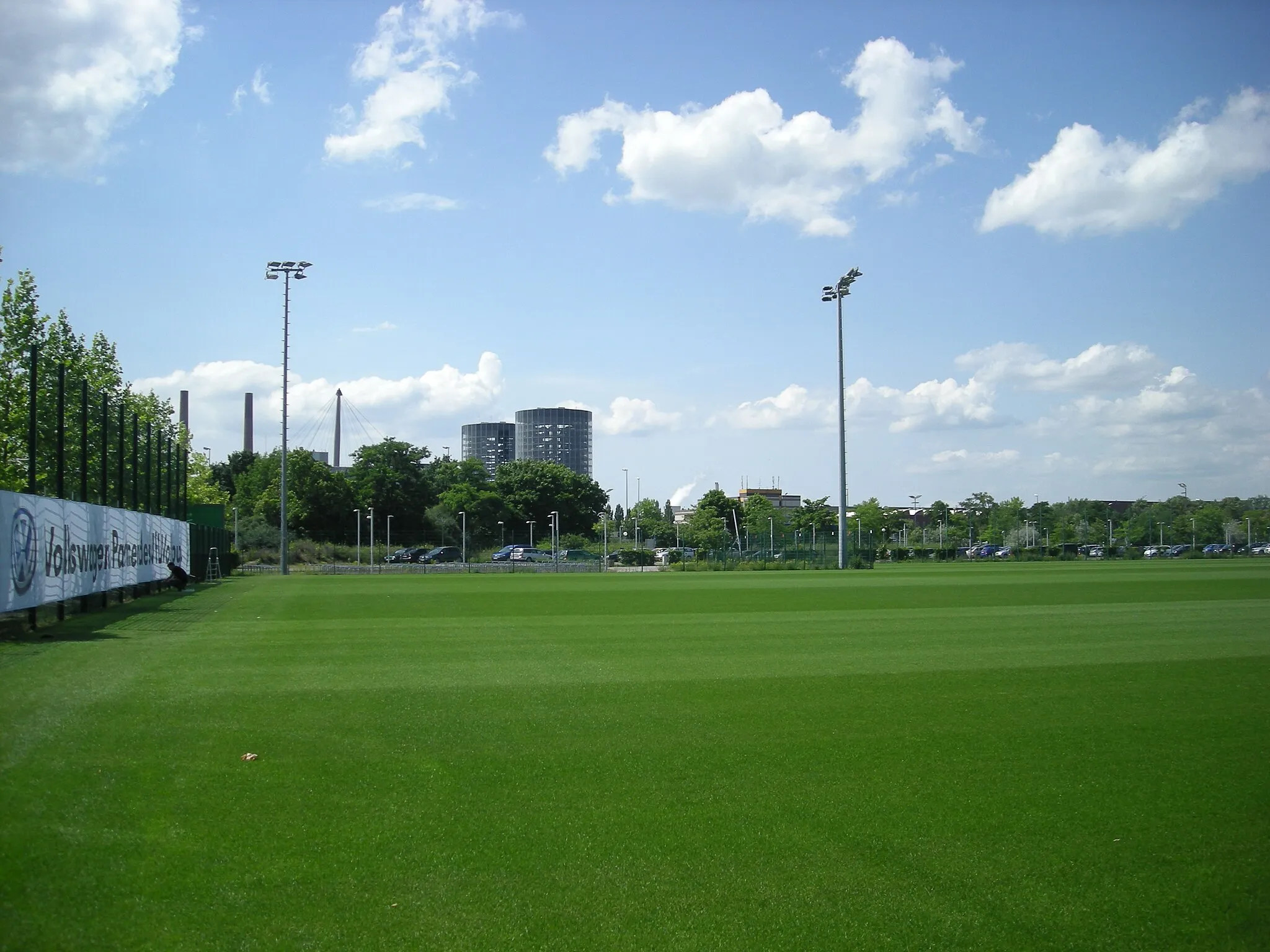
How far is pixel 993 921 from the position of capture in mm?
5406

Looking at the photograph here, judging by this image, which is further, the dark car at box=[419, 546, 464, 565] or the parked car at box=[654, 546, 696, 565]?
the dark car at box=[419, 546, 464, 565]

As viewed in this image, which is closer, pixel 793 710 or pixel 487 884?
pixel 487 884

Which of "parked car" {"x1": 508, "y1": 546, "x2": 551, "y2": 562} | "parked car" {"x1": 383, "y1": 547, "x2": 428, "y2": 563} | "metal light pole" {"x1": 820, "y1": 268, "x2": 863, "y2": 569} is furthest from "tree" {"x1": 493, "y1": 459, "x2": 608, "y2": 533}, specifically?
"metal light pole" {"x1": 820, "y1": 268, "x2": 863, "y2": 569}

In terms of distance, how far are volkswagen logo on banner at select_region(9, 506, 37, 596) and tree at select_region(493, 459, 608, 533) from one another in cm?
11015

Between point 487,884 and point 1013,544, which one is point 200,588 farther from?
point 1013,544

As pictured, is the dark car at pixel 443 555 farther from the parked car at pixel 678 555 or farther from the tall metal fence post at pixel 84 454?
the tall metal fence post at pixel 84 454

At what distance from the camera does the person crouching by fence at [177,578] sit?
36.2m

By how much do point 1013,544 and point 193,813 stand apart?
121 metres

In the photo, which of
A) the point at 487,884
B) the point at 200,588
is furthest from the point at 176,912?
the point at 200,588

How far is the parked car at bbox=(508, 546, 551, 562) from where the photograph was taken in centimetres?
9456

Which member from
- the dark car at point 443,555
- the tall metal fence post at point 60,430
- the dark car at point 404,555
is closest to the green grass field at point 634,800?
the tall metal fence post at point 60,430

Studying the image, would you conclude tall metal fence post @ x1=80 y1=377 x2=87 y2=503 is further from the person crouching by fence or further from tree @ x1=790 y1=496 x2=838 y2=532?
tree @ x1=790 y1=496 x2=838 y2=532

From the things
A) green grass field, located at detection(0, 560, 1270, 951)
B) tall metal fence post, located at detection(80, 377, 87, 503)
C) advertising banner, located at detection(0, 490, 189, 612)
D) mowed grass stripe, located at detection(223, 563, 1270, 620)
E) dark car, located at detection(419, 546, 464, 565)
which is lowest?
dark car, located at detection(419, 546, 464, 565)

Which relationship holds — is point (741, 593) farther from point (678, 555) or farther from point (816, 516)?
point (816, 516)
